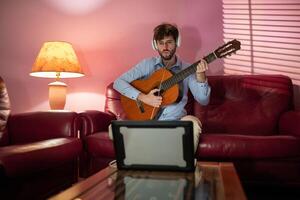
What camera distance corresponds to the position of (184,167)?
3.45ft

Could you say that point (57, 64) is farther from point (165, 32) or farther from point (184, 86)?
point (184, 86)

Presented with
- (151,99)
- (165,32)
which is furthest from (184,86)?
(165,32)

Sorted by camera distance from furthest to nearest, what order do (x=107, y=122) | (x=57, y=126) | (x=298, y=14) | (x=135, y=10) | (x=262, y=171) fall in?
1. (x=135, y=10)
2. (x=298, y=14)
3. (x=107, y=122)
4. (x=57, y=126)
5. (x=262, y=171)

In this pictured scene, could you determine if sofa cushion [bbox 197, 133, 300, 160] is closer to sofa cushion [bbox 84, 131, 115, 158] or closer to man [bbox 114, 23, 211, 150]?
man [bbox 114, 23, 211, 150]

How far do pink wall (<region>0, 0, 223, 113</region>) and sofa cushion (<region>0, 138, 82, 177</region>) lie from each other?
1062 millimetres

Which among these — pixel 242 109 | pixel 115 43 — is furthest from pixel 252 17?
pixel 115 43

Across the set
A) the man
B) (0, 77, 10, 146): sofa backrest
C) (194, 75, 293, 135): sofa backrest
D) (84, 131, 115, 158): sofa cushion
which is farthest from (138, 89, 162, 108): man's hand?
(0, 77, 10, 146): sofa backrest

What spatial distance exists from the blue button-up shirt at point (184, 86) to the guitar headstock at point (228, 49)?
0.18m

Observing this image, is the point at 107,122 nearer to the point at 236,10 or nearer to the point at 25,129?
the point at 25,129

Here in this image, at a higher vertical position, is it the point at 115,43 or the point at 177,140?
the point at 115,43

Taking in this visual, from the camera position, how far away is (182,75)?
182 cm

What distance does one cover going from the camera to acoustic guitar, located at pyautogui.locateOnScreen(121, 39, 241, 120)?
179cm

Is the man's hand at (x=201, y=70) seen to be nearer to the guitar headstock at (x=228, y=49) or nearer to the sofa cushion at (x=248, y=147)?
the guitar headstock at (x=228, y=49)

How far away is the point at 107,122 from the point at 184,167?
1128mm
